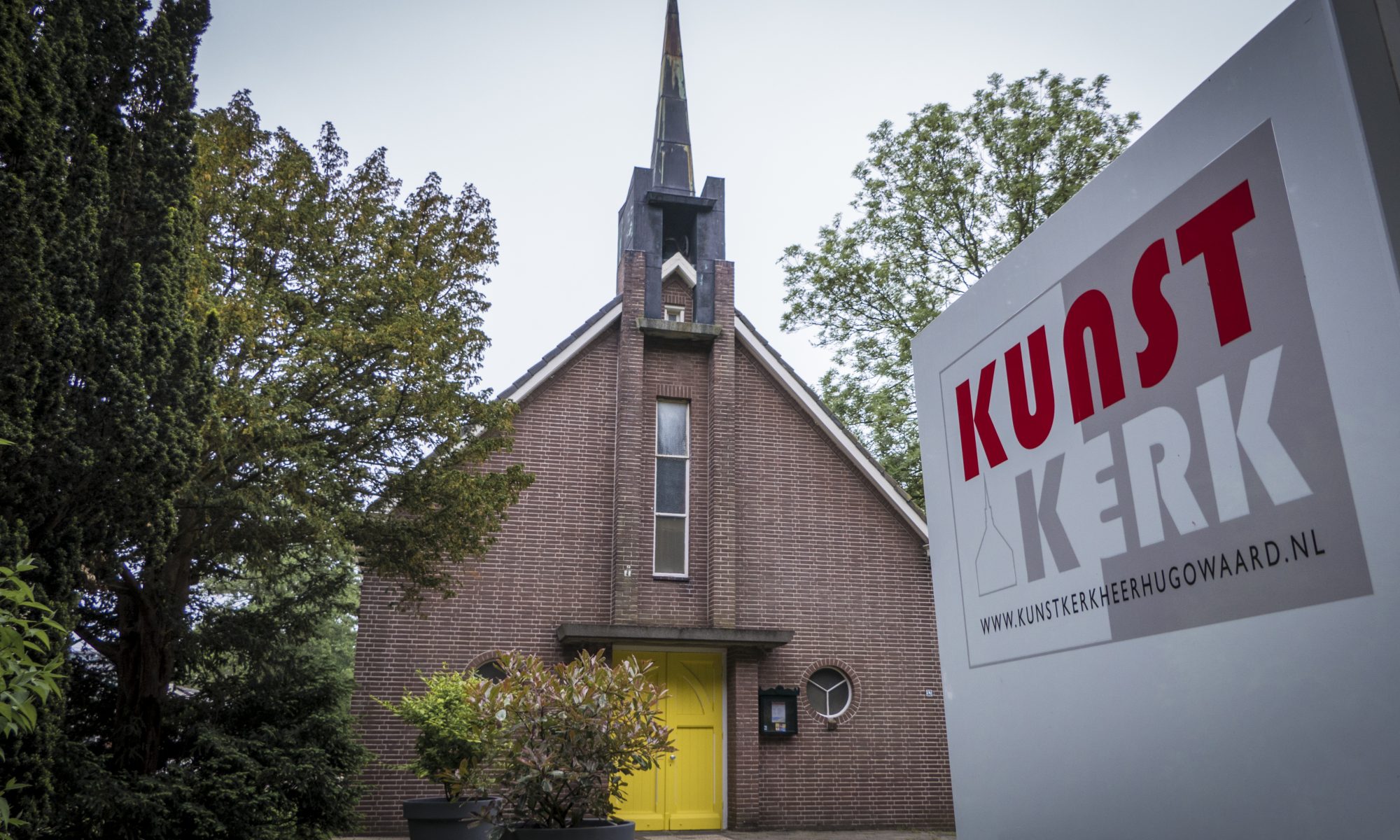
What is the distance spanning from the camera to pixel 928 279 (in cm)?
1809

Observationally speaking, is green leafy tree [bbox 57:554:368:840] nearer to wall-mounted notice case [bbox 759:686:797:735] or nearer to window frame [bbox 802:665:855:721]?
wall-mounted notice case [bbox 759:686:797:735]

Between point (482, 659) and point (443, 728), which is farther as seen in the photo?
point (482, 659)

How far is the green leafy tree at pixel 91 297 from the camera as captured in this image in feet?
18.6

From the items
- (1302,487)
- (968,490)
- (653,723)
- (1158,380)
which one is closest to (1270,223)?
(1158,380)

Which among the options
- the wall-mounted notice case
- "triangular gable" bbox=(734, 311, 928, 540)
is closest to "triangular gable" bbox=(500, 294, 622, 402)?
"triangular gable" bbox=(734, 311, 928, 540)

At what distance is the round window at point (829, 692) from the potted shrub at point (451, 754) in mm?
5822

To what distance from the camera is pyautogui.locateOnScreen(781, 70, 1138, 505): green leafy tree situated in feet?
56.3

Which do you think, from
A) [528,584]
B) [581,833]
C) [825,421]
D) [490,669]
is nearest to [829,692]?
[825,421]

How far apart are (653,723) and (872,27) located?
38.9ft

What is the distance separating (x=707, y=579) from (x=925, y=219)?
9.04m

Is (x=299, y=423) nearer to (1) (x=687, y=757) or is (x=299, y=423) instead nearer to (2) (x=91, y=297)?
(2) (x=91, y=297)

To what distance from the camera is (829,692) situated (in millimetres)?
13727

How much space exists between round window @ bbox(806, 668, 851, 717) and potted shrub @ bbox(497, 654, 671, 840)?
871cm

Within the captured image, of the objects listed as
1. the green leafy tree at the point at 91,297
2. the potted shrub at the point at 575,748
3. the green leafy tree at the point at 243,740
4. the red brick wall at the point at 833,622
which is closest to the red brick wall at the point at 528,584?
the green leafy tree at the point at 243,740
